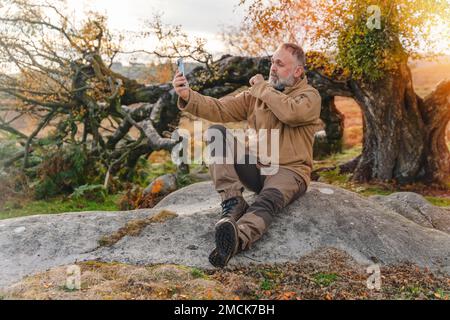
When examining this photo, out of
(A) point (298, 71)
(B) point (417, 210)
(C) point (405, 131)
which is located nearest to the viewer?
(A) point (298, 71)

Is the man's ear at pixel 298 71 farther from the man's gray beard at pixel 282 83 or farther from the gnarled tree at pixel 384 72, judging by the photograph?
the gnarled tree at pixel 384 72

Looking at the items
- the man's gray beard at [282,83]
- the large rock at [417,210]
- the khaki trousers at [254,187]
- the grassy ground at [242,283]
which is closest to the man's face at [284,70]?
the man's gray beard at [282,83]

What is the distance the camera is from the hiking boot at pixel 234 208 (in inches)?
211

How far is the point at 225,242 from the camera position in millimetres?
4828

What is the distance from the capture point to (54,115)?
13.9 metres

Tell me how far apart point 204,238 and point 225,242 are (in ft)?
2.15

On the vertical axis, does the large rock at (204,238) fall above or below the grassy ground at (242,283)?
above

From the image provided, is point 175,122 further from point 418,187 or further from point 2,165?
point 418,187

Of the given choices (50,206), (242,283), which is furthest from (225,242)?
(50,206)

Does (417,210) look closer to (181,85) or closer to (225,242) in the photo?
(225,242)

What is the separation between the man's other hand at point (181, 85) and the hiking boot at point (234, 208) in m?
1.37

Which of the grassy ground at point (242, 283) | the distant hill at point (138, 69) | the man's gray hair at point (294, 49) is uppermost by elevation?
the distant hill at point (138, 69)

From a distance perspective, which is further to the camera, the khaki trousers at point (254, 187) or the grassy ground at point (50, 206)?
the grassy ground at point (50, 206)

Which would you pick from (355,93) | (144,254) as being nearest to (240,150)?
(144,254)
